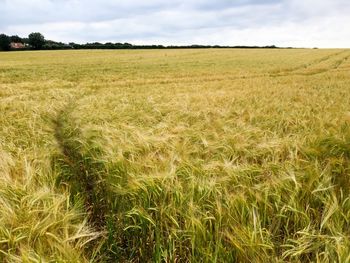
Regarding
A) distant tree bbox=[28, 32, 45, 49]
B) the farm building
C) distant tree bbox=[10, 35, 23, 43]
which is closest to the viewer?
the farm building

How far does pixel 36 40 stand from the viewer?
85.5 m

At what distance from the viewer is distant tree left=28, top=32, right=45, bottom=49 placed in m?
85.4

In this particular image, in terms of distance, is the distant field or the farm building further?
the farm building

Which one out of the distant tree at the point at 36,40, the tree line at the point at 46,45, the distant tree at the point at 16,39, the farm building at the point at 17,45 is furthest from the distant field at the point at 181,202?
the distant tree at the point at 16,39

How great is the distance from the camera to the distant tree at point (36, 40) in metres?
85.4

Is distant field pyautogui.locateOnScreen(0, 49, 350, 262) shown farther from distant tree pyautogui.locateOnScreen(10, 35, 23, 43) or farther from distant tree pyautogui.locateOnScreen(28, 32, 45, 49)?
distant tree pyautogui.locateOnScreen(10, 35, 23, 43)

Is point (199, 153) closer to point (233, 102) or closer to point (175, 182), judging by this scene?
point (175, 182)

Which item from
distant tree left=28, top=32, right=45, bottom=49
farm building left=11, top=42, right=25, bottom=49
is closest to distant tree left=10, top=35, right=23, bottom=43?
farm building left=11, top=42, right=25, bottom=49

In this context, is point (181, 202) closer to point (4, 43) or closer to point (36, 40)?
point (4, 43)

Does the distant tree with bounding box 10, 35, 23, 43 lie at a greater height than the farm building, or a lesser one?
greater

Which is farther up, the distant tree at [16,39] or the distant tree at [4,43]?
the distant tree at [16,39]

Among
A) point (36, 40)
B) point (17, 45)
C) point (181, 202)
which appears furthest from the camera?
point (17, 45)

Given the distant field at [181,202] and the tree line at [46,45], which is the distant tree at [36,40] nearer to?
the tree line at [46,45]

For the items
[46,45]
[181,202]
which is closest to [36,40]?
[46,45]
